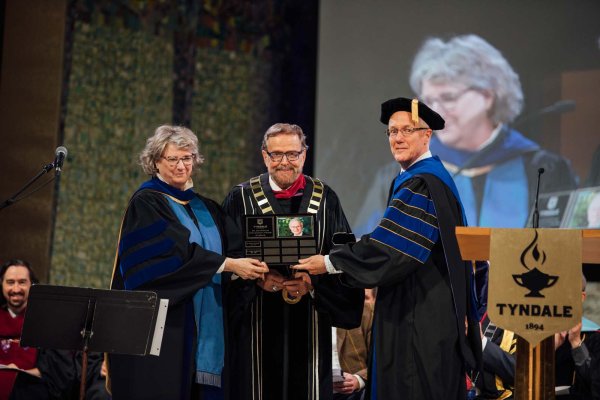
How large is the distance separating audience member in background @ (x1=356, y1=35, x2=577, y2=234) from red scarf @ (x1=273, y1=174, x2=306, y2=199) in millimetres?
3197

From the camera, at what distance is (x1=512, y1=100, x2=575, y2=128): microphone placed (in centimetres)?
775

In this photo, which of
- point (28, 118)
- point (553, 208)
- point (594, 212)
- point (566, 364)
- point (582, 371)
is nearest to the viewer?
point (582, 371)

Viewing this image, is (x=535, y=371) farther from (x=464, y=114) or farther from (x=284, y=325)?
(x=464, y=114)

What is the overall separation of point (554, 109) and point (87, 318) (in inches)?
196

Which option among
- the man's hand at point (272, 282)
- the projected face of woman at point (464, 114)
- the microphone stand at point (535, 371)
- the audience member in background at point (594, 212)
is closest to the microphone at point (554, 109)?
the projected face of woman at point (464, 114)

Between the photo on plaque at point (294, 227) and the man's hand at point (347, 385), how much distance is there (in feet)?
5.06

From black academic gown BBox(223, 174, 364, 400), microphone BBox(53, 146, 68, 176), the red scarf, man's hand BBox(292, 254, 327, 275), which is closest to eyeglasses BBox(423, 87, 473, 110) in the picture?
the red scarf

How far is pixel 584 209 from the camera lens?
752cm

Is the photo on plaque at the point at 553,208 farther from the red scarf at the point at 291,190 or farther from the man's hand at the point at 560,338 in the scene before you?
the red scarf at the point at 291,190

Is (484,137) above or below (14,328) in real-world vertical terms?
above

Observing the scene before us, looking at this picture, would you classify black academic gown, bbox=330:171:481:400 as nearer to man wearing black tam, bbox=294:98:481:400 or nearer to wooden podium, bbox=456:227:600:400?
man wearing black tam, bbox=294:98:481:400

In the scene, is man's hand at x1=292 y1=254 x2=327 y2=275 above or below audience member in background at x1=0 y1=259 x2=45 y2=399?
above

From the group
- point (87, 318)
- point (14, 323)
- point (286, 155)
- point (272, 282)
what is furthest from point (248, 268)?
point (14, 323)

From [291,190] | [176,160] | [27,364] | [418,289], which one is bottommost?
[27,364]
